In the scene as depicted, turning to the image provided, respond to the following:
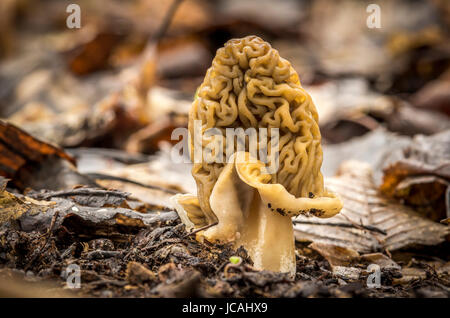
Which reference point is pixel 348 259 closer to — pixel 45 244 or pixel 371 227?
pixel 371 227

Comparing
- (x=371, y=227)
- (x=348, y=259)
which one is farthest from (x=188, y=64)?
(x=348, y=259)

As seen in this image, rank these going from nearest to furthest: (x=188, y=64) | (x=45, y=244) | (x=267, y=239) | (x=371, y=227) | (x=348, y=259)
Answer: (x=45, y=244) < (x=267, y=239) < (x=348, y=259) < (x=371, y=227) < (x=188, y=64)

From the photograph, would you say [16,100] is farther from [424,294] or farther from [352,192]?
[424,294]

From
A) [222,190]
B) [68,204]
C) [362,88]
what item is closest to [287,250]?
[222,190]

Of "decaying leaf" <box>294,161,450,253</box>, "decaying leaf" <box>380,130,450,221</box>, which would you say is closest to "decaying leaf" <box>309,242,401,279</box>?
"decaying leaf" <box>294,161,450,253</box>

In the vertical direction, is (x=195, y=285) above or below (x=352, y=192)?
below

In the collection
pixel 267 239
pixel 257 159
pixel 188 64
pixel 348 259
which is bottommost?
pixel 348 259
